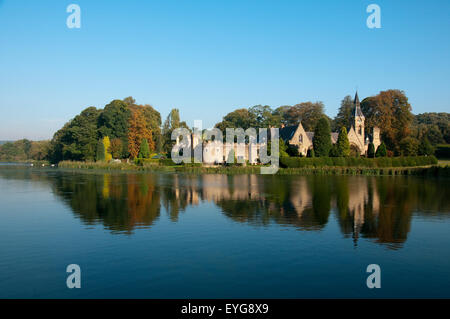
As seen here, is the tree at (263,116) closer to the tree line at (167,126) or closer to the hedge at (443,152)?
the tree line at (167,126)

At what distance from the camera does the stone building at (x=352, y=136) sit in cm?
6150

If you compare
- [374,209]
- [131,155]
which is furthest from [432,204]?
[131,155]

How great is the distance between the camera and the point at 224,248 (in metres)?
10.6

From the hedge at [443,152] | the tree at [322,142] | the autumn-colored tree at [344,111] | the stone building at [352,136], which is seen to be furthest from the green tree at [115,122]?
the hedge at [443,152]

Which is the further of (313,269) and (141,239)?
(141,239)

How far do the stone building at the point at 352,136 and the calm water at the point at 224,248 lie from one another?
4240 centimetres

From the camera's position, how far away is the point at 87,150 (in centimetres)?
6894

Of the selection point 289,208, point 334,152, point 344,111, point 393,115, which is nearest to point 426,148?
point 334,152

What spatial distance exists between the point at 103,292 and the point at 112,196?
592 inches

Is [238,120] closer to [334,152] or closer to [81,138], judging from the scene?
[81,138]

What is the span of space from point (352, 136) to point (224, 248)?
60.4 metres
